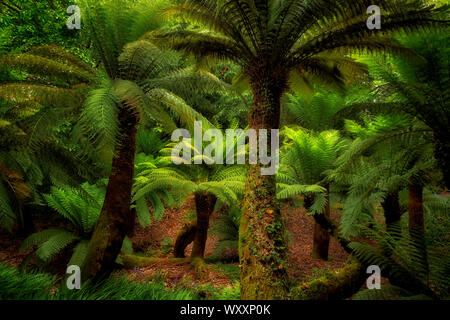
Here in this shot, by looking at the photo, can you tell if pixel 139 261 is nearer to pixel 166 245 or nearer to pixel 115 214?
pixel 115 214

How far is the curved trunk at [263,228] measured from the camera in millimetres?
2232

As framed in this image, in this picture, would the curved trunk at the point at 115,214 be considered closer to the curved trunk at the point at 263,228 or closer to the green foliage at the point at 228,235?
the curved trunk at the point at 263,228

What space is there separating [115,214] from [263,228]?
1740 mm

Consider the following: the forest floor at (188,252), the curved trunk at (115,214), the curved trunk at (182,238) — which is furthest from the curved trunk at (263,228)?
the curved trunk at (182,238)

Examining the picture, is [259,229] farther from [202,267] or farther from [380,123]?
[380,123]

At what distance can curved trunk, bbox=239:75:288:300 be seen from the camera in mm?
2232

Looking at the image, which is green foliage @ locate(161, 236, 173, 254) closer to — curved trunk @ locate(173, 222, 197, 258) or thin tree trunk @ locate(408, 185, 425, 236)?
curved trunk @ locate(173, 222, 197, 258)

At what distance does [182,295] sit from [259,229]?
950mm

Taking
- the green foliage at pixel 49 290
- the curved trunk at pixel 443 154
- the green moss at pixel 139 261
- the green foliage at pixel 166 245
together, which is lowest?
the green foliage at pixel 166 245

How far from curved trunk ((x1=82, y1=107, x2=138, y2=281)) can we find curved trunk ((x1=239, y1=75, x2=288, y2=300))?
143 cm

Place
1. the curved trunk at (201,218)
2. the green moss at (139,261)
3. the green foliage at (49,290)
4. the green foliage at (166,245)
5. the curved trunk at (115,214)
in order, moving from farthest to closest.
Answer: the green foliage at (166,245), the green moss at (139,261), the curved trunk at (201,218), the curved trunk at (115,214), the green foliage at (49,290)

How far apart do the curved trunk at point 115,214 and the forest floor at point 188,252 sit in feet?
2.33
